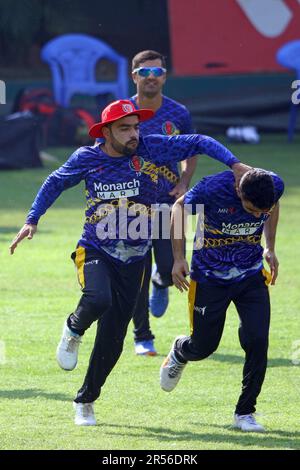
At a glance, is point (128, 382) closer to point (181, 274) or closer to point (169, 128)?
point (181, 274)

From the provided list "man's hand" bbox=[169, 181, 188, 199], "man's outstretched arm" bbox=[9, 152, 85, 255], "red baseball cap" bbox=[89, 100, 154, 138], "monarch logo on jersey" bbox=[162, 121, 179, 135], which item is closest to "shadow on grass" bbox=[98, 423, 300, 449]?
"man's outstretched arm" bbox=[9, 152, 85, 255]

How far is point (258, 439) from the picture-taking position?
6.80m

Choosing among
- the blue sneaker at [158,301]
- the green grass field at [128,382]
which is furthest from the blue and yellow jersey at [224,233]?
the blue sneaker at [158,301]

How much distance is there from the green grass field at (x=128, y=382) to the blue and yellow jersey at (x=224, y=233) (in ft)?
3.08

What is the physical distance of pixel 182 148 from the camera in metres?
7.14

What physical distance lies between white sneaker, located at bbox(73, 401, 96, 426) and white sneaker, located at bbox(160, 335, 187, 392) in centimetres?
58

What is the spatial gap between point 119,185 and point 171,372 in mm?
1249

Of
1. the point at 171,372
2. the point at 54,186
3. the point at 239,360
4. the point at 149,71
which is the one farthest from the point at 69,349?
the point at 149,71

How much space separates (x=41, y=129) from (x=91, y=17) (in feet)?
17.4

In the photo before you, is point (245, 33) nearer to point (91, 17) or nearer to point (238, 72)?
point (238, 72)

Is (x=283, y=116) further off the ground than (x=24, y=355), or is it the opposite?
(x=24, y=355)
